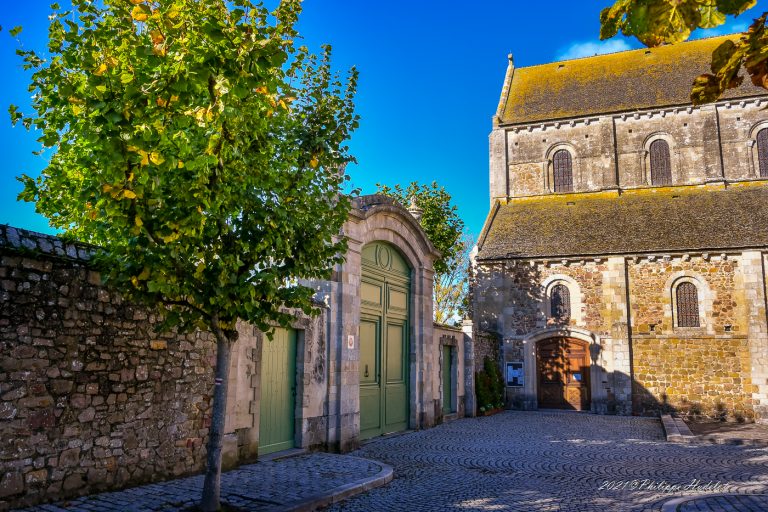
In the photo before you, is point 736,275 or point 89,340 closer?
point 89,340

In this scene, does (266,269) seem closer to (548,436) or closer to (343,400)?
(343,400)

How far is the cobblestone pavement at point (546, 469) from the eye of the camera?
7121 mm

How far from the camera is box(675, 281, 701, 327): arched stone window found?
19.8 meters

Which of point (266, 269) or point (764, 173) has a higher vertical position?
point (764, 173)

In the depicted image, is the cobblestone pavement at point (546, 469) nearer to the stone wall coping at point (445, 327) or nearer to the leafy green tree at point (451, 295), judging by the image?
the stone wall coping at point (445, 327)

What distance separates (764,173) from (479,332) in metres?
13.4

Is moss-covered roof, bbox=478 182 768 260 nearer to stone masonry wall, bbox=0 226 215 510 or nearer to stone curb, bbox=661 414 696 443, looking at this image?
stone curb, bbox=661 414 696 443

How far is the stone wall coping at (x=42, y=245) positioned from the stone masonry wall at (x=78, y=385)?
0.04 feet

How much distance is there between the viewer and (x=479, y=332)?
19.9 meters

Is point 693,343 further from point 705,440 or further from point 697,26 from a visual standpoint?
point 697,26

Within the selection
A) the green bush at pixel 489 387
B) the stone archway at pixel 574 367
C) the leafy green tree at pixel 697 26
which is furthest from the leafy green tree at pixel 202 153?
the stone archway at pixel 574 367

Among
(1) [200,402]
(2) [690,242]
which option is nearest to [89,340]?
(1) [200,402]

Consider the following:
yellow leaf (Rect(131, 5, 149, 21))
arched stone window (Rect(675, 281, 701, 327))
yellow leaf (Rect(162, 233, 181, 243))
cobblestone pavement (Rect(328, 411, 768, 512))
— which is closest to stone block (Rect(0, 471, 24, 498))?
yellow leaf (Rect(162, 233, 181, 243))

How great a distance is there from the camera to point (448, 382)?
56.5ft
